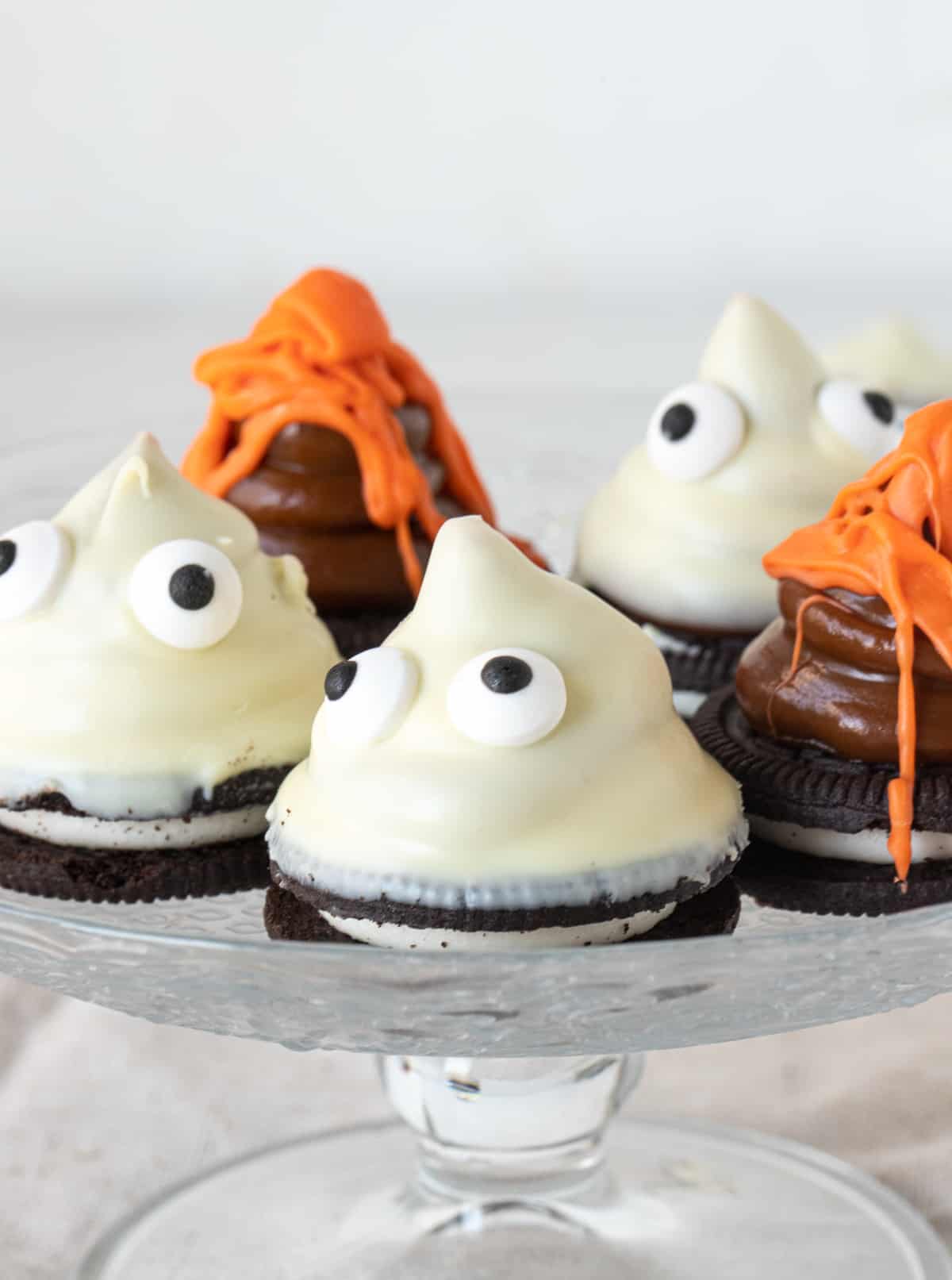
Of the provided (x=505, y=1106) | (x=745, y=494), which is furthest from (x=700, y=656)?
(x=505, y=1106)

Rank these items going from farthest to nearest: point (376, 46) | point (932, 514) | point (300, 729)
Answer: point (376, 46), point (300, 729), point (932, 514)

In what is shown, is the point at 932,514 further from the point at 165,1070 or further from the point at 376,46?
the point at 376,46

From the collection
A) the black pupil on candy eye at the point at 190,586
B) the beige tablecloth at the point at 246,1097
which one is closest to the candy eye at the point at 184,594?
the black pupil on candy eye at the point at 190,586

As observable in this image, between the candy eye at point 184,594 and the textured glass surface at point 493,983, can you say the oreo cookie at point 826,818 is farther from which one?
the candy eye at point 184,594

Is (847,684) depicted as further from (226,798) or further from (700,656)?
(226,798)

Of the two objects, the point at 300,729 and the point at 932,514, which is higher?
the point at 932,514

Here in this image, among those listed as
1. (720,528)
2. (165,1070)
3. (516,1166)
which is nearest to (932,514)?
(720,528)
